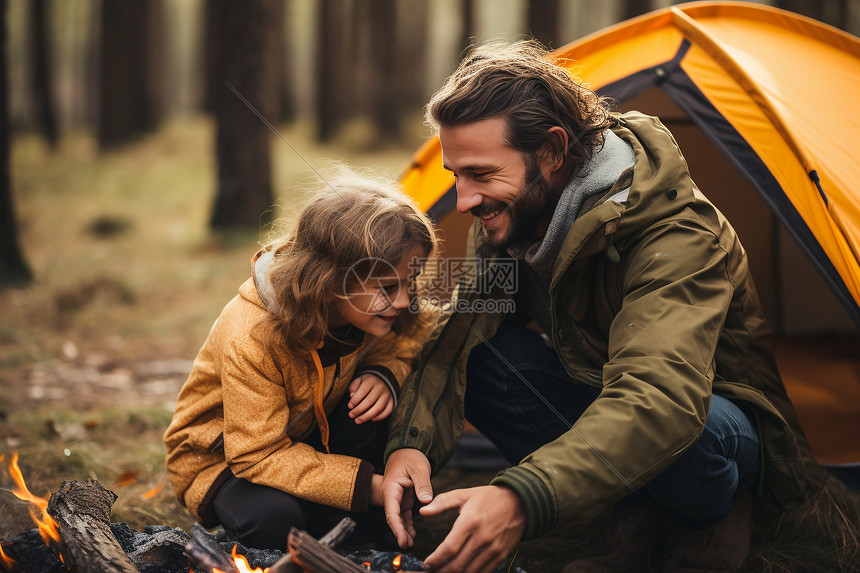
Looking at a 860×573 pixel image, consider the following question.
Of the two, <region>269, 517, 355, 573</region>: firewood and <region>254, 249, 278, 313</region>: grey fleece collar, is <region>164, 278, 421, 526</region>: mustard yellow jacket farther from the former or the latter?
<region>269, 517, 355, 573</region>: firewood

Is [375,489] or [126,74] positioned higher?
[126,74]

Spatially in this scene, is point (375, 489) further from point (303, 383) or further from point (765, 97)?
point (765, 97)

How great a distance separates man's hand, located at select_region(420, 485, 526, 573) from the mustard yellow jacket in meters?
0.60

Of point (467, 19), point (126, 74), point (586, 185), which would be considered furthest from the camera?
point (126, 74)

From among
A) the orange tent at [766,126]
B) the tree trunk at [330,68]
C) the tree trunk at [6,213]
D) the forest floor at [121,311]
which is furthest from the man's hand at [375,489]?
the tree trunk at [330,68]

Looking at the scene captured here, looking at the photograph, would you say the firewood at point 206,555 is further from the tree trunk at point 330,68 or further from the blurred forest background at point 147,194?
the tree trunk at point 330,68

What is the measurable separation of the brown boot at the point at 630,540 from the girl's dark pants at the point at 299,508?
66 centimetres

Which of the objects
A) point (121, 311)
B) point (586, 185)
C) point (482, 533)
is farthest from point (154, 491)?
point (121, 311)

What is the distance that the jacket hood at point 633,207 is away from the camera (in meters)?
1.84

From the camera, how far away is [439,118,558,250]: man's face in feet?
6.72

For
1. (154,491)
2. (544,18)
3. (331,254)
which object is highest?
(544,18)

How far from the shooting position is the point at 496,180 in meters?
2.08

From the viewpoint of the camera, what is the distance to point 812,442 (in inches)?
114

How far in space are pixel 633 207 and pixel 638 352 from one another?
40 cm
